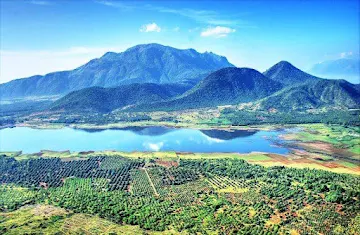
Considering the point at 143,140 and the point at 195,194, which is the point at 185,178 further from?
the point at 143,140

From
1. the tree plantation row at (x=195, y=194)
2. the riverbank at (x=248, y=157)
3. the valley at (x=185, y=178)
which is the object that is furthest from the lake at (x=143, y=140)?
the tree plantation row at (x=195, y=194)

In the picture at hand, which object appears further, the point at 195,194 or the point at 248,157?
the point at 248,157

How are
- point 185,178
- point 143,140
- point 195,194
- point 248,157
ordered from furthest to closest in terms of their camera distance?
point 143,140
point 248,157
point 185,178
point 195,194

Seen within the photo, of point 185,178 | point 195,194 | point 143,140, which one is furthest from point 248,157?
point 143,140

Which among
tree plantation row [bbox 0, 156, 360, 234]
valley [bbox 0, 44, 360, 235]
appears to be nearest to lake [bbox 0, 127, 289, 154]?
valley [bbox 0, 44, 360, 235]

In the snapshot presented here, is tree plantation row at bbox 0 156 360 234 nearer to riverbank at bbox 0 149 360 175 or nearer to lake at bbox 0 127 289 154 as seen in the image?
riverbank at bbox 0 149 360 175

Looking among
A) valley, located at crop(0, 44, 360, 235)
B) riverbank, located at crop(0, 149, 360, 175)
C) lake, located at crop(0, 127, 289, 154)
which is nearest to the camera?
valley, located at crop(0, 44, 360, 235)

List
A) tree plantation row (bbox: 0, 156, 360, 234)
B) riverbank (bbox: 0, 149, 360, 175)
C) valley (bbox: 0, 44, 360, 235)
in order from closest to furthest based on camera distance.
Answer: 1. tree plantation row (bbox: 0, 156, 360, 234)
2. valley (bbox: 0, 44, 360, 235)
3. riverbank (bbox: 0, 149, 360, 175)

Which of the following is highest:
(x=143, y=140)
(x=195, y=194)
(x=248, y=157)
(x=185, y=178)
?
(x=143, y=140)

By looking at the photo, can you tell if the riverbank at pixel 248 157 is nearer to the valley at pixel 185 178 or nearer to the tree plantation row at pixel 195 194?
the valley at pixel 185 178

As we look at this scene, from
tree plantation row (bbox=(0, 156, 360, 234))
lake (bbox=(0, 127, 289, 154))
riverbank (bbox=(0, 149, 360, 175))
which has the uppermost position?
lake (bbox=(0, 127, 289, 154))
